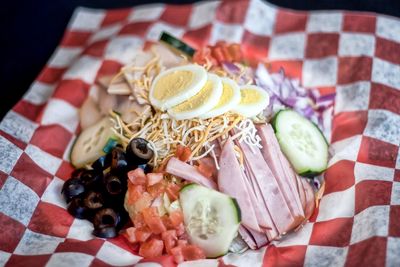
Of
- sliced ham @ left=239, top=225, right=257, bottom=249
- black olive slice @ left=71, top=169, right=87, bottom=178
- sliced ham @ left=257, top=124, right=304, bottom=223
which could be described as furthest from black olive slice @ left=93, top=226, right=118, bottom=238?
sliced ham @ left=257, top=124, right=304, bottom=223

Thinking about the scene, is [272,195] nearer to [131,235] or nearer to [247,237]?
[247,237]

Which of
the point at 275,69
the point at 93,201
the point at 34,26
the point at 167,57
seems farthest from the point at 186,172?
the point at 34,26

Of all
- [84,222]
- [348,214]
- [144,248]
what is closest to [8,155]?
[84,222]

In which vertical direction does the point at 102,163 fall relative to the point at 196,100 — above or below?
below

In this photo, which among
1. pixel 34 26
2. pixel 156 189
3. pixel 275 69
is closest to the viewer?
pixel 156 189

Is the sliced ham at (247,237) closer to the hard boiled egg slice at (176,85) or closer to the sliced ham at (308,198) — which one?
the sliced ham at (308,198)

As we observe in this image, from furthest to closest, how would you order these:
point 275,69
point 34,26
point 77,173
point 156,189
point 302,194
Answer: point 34,26
point 275,69
point 77,173
point 302,194
point 156,189

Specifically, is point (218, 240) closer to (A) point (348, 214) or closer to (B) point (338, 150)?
(A) point (348, 214)
